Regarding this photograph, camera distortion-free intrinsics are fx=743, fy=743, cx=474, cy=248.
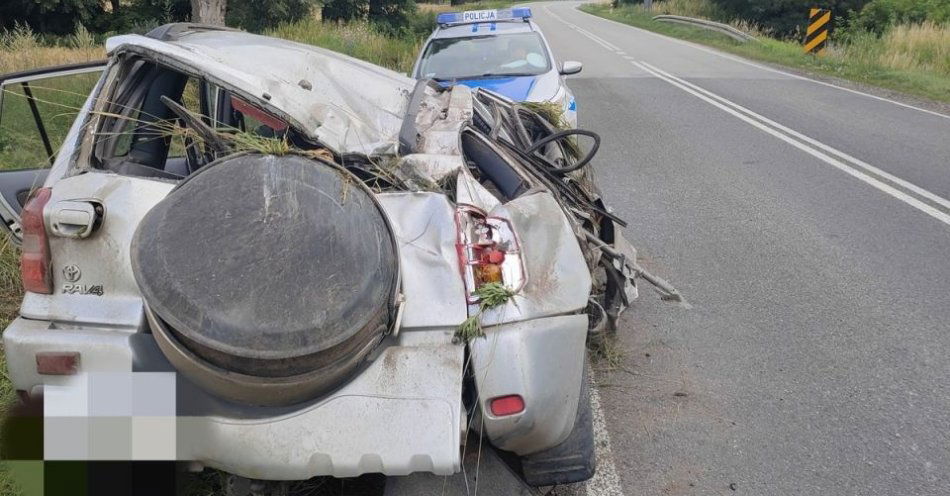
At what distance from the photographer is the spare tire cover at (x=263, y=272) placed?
2.04 meters

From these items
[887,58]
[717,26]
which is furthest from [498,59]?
[717,26]

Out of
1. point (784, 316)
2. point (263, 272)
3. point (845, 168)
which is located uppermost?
point (263, 272)

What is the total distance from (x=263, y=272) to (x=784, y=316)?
11.9 feet

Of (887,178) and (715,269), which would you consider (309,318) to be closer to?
(715,269)

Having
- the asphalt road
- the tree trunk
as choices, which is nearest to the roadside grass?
the asphalt road

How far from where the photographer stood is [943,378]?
3.93 metres

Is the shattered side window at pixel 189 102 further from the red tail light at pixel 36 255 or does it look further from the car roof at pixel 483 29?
the car roof at pixel 483 29

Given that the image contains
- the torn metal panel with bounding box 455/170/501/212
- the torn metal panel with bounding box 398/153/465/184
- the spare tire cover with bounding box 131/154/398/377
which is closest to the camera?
the spare tire cover with bounding box 131/154/398/377

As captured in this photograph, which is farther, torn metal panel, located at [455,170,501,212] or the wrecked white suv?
torn metal panel, located at [455,170,501,212]

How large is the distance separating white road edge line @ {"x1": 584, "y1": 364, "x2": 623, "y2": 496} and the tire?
0.29 m

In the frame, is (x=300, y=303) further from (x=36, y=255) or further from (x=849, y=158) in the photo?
(x=849, y=158)

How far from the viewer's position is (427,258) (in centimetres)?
249

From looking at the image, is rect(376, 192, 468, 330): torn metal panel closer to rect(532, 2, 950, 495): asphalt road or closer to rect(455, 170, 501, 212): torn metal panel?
rect(455, 170, 501, 212): torn metal panel

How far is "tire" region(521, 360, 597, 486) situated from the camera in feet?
9.04
